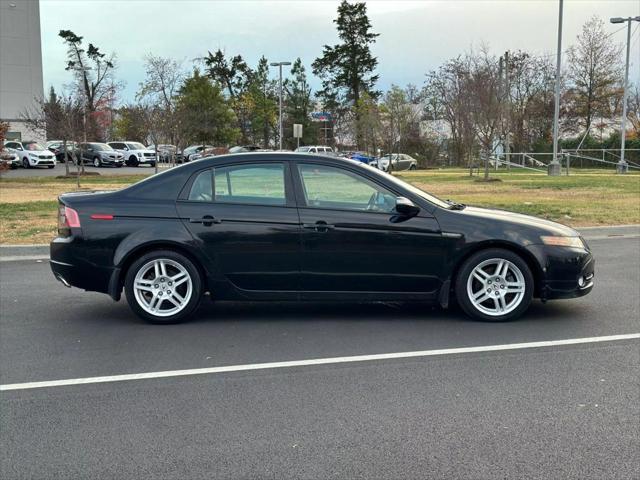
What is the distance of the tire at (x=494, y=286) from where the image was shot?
5.78 metres

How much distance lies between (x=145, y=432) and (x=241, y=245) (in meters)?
2.38

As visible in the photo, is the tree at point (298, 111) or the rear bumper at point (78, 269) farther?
the tree at point (298, 111)

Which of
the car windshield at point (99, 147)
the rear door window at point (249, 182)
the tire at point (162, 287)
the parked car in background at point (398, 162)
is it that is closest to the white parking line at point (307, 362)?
the tire at point (162, 287)

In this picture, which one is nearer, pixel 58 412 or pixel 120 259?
pixel 58 412

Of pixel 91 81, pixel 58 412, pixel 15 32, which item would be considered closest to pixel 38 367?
pixel 58 412

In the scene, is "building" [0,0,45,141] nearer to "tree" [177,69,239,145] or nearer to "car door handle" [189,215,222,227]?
"tree" [177,69,239,145]

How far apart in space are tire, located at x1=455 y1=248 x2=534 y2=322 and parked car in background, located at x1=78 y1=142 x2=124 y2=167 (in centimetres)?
4021

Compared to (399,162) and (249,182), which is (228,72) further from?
(249,182)

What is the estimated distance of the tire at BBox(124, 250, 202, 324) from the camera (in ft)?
19.0

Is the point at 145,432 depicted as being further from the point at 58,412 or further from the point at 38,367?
the point at 38,367

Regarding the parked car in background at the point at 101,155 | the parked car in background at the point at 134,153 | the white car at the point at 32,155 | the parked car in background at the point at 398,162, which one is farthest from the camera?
the parked car in background at the point at 134,153

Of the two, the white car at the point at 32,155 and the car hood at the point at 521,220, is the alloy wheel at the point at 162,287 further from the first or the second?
the white car at the point at 32,155

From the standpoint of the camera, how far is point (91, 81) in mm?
65500

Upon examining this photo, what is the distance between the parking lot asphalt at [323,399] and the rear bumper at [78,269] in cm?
42
